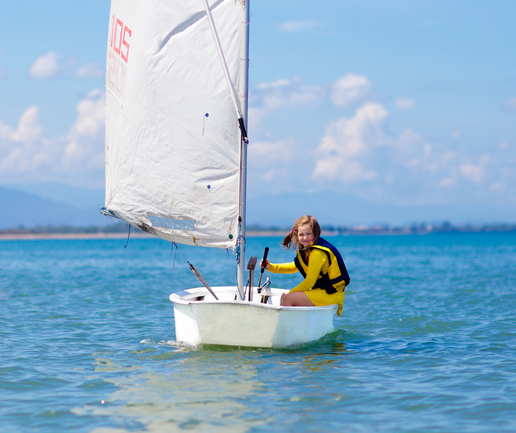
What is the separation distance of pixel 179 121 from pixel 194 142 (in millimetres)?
389

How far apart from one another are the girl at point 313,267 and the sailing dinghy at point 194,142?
24 cm

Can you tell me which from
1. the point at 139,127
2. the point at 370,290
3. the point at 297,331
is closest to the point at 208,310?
the point at 297,331

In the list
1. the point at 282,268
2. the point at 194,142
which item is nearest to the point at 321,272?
the point at 282,268

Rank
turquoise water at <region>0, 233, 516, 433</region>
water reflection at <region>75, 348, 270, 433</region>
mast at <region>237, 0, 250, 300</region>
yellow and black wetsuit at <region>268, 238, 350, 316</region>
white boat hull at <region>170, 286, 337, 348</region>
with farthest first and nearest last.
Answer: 1. yellow and black wetsuit at <region>268, 238, 350, 316</region>
2. mast at <region>237, 0, 250, 300</region>
3. white boat hull at <region>170, 286, 337, 348</region>
4. turquoise water at <region>0, 233, 516, 433</region>
5. water reflection at <region>75, 348, 270, 433</region>

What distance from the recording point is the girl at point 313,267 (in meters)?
8.68

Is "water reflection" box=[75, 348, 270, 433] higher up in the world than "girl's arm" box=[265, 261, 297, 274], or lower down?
lower down

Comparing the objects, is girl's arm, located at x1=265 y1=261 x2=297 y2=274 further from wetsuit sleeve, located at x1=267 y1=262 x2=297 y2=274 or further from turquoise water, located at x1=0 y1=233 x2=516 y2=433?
turquoise water, located at x1=0 y1=233 x2=516 y2=433

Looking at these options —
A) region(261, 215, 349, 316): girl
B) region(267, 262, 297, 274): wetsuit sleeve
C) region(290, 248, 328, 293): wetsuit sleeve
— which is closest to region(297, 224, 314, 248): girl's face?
region(261, 215, 349, 316): girl

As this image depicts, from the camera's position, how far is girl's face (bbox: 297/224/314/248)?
8.69 metres

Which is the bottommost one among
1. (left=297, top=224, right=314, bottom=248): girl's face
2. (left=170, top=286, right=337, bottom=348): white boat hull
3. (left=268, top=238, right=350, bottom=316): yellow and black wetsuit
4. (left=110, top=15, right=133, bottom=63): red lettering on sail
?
(left=170, top=286, right=337, bottom=348): white boat hull

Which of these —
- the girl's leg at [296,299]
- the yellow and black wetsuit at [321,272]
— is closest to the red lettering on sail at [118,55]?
the yellow and black wetsuit at [321,272]

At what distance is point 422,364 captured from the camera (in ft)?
28.1

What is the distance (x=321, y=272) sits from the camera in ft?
29.1

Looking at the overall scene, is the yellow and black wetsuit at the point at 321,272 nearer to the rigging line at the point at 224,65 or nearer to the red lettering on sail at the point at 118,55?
the rigging line at the point at 224,65
